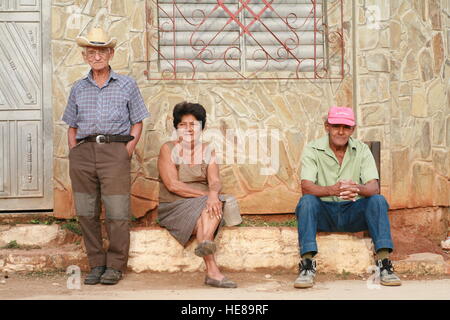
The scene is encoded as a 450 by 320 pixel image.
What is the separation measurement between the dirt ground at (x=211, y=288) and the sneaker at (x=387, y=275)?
2.3 inches

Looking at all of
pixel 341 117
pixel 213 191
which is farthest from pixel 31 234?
pixel 341 117

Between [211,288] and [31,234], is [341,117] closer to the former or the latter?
[211,288]

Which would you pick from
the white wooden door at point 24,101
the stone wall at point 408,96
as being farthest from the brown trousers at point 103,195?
the stone wall at point 408,96

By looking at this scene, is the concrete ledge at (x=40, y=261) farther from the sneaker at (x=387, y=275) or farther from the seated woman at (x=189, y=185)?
the sneaker at (x=387, y=275)

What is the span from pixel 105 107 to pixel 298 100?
2086mm

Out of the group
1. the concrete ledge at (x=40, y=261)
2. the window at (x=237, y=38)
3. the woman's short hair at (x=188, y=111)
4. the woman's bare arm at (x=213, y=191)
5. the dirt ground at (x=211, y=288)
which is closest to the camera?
the dirt ground at (x=211, y=288)

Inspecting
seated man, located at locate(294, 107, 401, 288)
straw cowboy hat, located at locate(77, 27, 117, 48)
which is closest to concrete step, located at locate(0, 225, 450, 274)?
seated man, located at locate(294, 107, 401, 288)

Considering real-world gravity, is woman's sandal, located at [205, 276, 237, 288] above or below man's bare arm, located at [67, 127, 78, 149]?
below

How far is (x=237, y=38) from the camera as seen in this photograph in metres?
7.26

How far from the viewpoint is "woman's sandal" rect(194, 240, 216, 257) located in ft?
18.7

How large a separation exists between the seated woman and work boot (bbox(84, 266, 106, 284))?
24.3 inches

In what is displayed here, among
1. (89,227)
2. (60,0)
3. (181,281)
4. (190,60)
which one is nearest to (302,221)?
(181,281)

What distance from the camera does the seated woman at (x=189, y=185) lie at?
6.00m

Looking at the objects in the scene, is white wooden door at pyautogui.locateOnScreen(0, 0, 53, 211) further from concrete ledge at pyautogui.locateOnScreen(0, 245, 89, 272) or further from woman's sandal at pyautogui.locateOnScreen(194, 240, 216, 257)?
woman's sandal at pyautogui.locateOnScreen(194, 240, 216, 257)
